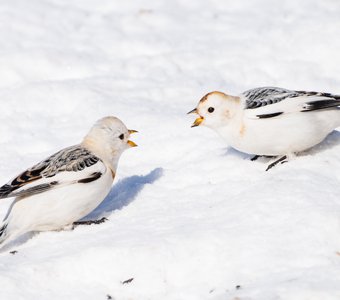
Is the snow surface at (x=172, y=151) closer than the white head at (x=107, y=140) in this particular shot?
Yes

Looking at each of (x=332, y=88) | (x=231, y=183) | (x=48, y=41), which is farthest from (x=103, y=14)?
(x=231, y=183)

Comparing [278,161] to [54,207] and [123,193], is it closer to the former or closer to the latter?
[123,193]

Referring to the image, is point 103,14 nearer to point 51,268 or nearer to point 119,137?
point 119,137

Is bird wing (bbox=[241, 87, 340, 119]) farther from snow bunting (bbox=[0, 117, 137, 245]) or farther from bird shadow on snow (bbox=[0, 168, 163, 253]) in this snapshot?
snow bunting (bbox=[0, 117, 137, 245])

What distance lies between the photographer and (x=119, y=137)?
645cm

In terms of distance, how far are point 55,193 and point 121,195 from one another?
84cm

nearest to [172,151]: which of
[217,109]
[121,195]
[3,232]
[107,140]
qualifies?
[217,109]

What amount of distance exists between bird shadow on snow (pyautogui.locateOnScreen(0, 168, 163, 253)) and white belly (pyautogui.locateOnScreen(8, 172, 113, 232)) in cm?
21

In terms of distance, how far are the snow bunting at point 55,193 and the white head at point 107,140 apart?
0.62 ft

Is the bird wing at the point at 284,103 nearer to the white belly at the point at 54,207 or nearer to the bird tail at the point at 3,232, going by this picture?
the white belly at the point at 54,207

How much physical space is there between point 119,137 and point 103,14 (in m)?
4.37

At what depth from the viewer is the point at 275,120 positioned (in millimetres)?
6406

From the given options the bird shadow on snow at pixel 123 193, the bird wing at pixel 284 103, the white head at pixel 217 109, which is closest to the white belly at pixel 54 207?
the bird shadow on snow at pixel 123 193

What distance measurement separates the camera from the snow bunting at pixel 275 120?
6422 millimetres
